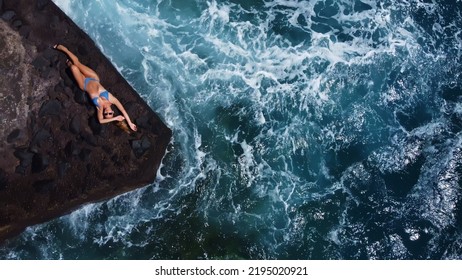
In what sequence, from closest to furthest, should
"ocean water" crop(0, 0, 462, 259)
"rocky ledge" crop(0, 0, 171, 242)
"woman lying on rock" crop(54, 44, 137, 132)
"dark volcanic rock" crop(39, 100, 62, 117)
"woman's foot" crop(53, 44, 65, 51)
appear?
"rocky ledge" crop(0, 0, 171, 242)
"dark volcanic rock" crop(39, 100, 62, 117)
"woman lying on rock" crop(54, 44, 137, 132)
"woman's foot" crop(53, 44, 65, 51)
"ocean water" crop(0, 0, 462, 259)

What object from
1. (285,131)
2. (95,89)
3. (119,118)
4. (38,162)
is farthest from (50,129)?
(285,131)

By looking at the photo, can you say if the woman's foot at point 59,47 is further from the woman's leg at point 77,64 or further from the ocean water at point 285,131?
the ocean water at point 285,131

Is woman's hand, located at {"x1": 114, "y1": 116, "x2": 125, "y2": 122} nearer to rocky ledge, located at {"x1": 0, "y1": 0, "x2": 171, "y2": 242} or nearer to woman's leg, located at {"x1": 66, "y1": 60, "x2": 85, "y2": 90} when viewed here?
rocky ledge, located at {"x1": 0, "y1": 0, "x2": 171, "y2": 242}

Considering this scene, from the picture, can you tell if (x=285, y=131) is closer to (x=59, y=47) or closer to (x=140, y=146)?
(x=140, y=146)

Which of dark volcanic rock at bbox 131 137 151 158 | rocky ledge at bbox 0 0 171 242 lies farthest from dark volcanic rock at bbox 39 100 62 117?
dark volcanic rock at bbox 131 137 151 158

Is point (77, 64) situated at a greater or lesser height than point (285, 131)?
greater

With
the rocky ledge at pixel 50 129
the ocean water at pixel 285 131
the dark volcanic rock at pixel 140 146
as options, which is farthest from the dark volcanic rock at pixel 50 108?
the ocean water at pixel 285 131
